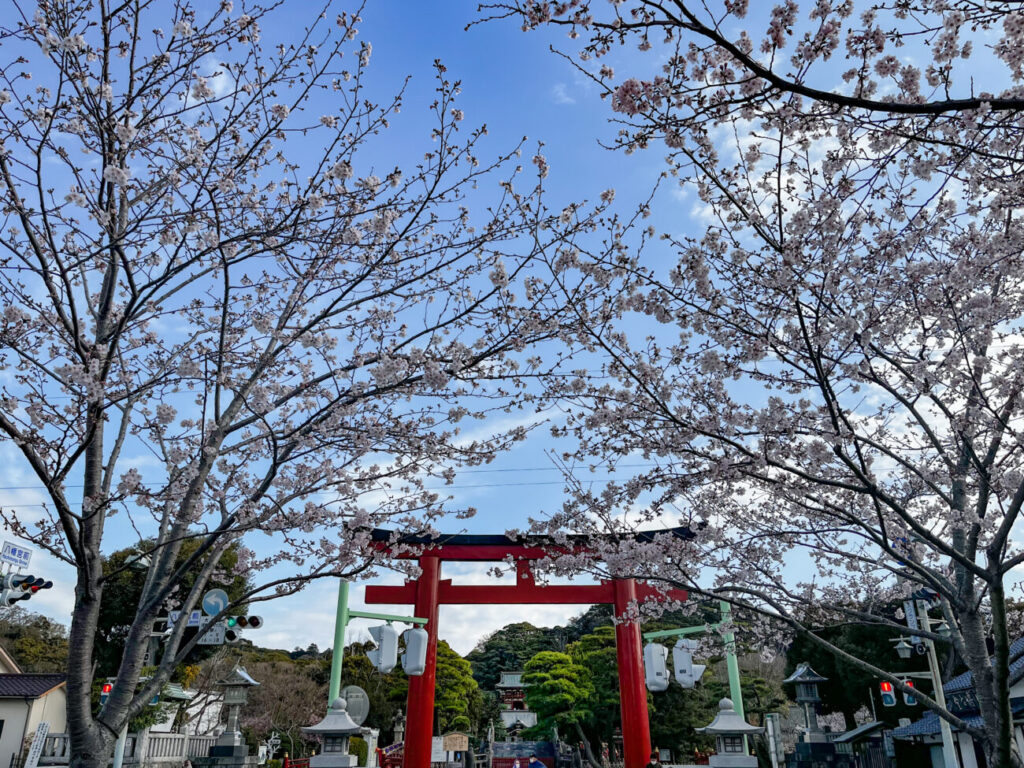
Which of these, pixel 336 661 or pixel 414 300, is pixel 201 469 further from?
pixel 336 661

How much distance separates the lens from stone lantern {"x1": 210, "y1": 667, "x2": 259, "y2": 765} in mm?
10562

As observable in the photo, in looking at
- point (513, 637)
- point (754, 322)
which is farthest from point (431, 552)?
point (513, 637)

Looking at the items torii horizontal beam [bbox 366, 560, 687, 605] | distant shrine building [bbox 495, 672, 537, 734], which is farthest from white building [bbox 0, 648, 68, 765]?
distant shrine building [bbox 495, 672, 537, 734]

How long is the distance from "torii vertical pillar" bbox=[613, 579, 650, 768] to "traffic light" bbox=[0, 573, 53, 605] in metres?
8.62

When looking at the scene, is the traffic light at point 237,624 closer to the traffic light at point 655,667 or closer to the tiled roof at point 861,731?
the traffic light at point 655,667

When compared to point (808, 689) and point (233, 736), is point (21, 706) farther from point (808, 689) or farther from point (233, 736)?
point (808, 689)

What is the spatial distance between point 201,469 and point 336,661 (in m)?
9.26

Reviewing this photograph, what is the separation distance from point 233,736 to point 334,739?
2.70 m

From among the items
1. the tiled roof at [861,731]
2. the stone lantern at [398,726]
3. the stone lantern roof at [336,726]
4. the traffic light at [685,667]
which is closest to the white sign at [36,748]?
the stone lantern roof at [336,726]

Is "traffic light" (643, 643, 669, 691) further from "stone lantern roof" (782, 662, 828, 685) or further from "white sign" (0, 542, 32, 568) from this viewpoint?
"white sign" (0, 542, 32, 568)

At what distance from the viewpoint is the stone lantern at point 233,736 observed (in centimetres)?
1056

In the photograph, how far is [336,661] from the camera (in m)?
12.1

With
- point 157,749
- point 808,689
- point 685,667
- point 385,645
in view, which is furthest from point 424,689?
point 808,689

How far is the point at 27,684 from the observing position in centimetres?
1791
